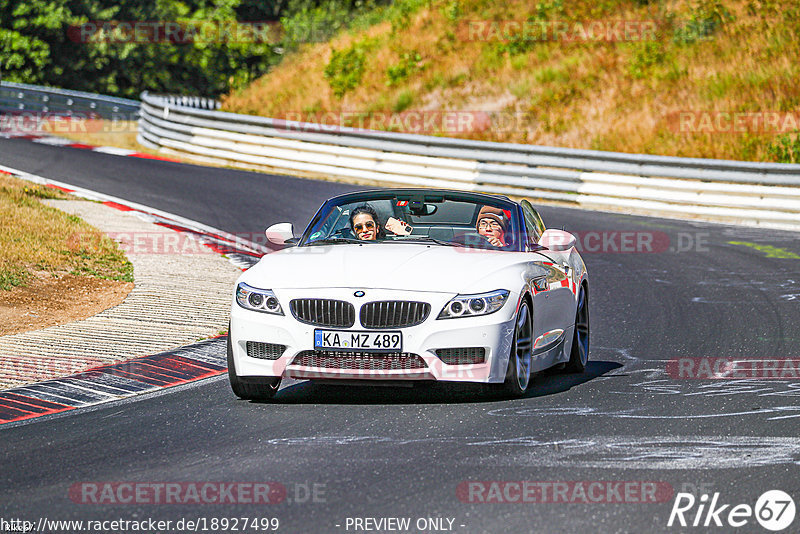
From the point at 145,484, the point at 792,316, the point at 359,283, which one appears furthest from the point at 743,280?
the point at 145,484

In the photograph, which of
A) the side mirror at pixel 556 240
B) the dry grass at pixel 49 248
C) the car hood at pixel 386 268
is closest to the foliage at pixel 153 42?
the dry grass at pixel 49 248

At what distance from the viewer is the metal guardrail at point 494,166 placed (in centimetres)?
2220

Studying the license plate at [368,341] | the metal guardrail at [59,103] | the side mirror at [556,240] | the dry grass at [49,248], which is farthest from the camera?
the metal guardrail at [59,103]

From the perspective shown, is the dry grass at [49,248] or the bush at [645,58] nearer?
the dry grass at [49,248]

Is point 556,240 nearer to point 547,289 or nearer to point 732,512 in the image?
point 547,289

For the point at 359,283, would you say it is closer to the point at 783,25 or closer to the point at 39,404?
the point at 39,404

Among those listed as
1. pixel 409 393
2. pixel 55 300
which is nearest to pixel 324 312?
pixel 409 393

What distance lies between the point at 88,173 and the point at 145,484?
19135mm

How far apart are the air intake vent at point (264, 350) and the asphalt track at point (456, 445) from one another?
0.36 metres

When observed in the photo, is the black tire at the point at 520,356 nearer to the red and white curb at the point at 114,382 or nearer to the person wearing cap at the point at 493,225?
the person wearing cap at the point at 493,225

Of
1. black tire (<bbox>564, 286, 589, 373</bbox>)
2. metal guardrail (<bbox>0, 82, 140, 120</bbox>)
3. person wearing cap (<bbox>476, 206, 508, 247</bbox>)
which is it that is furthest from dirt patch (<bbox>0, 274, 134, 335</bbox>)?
metal guardrail (<bbox>0, 82, 140, 120</bbox>)

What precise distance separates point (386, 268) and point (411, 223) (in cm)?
172

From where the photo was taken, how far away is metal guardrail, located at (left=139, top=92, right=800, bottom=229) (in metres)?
22.2

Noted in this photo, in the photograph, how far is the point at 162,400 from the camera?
8406 mm
